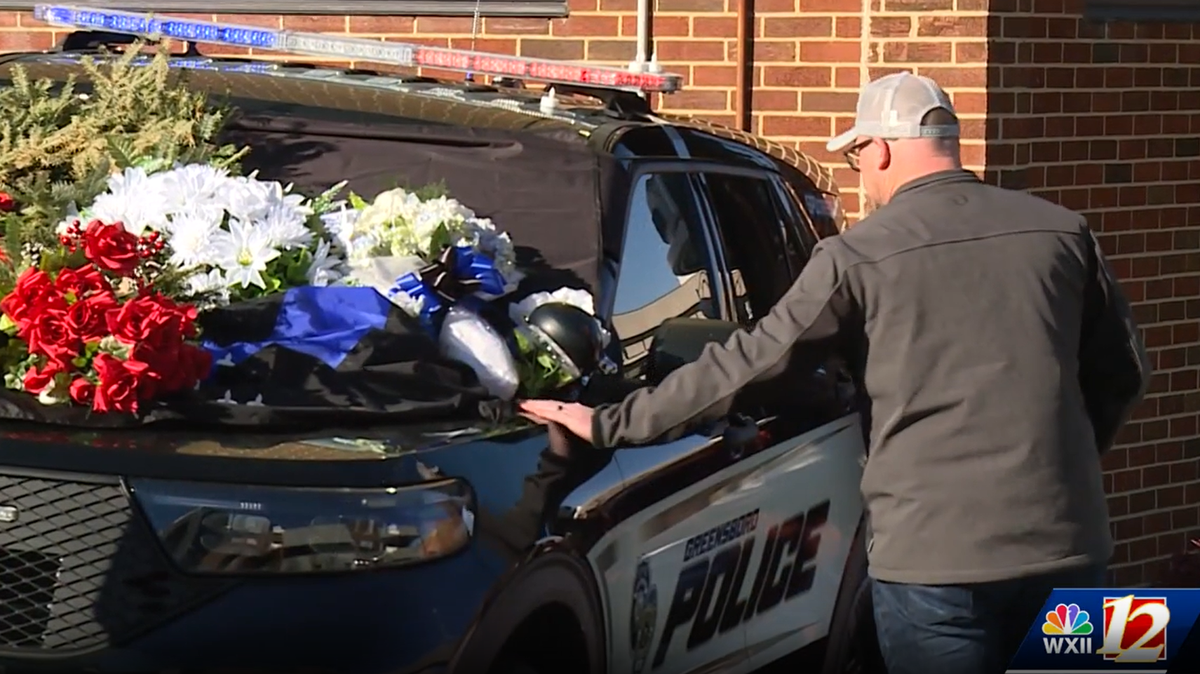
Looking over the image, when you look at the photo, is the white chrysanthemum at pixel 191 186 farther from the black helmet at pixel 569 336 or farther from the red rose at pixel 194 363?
the black helmet at pixel 569 336

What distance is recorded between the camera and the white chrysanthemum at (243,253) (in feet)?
14.4

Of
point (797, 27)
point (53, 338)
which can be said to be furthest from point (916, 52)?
point (53, 338)

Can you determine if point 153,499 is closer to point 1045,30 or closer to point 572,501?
point 572,501

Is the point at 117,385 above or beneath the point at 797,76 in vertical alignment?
beneath

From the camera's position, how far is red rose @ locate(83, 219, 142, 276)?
4102mm

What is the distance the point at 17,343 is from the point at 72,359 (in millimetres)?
200

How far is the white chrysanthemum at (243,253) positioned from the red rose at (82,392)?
559 millimetres

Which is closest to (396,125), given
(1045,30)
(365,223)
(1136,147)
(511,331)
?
(365,223)

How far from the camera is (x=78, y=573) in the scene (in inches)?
142

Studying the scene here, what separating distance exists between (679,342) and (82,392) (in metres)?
1.44

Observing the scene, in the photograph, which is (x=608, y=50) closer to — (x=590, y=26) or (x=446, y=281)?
(x=590, y=26)

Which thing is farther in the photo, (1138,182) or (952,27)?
(1138,182)

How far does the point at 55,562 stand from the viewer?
363 centimetres

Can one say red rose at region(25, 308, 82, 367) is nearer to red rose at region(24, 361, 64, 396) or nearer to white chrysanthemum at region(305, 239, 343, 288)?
red rose at region(24, 361, 64, 396)
